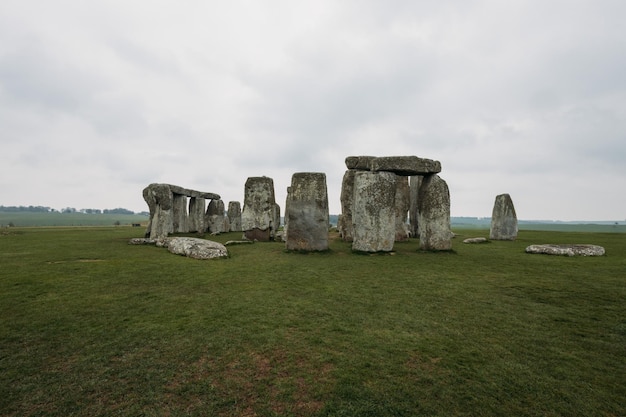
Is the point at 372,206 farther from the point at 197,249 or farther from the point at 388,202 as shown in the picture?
the point at 197,249

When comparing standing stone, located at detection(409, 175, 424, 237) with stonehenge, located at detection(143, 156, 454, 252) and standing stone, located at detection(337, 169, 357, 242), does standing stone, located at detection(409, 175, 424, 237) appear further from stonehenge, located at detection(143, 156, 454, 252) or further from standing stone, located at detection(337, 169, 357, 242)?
stonehenge, located at detection(143, 156, 454, 252)

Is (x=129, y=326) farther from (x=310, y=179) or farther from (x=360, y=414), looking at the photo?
(x=310, y=179)

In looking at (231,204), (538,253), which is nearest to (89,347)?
(538,253)

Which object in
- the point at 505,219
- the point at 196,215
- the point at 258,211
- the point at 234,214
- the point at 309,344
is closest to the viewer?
the point at 309,344

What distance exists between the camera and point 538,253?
37.0 ft

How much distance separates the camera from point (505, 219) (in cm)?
1695

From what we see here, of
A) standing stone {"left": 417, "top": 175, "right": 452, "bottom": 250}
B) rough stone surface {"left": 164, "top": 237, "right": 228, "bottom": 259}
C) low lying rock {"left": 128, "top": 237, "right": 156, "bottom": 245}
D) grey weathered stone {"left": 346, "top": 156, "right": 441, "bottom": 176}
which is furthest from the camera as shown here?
low lying rock {"left": 128, "top": 237, "right": 156, "bottom": 245}

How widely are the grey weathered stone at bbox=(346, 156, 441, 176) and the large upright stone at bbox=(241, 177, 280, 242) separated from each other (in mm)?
6008

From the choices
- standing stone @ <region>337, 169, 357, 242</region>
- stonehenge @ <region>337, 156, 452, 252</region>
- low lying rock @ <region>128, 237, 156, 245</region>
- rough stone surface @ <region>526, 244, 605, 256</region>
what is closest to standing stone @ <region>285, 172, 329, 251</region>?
stonehenge @ <region>337, 156, 452, 252</region>

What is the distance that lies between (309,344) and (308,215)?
311 inches

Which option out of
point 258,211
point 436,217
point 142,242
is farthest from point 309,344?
point 258,211

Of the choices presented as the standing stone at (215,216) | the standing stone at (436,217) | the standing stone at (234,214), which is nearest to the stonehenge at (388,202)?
the standing stone at (436,217)

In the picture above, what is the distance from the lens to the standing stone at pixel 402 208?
16.4 metres

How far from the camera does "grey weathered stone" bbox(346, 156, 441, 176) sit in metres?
11.3
